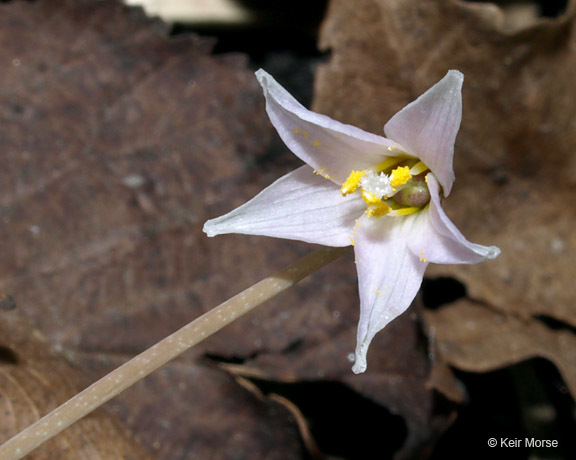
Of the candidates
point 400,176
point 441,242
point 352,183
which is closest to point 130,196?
point 352,183

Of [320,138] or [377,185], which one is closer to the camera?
[320,138]

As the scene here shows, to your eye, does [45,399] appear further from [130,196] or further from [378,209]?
[378,209]

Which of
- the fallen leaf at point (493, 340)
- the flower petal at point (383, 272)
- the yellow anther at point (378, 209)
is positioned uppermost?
the yellow anther at point (378, 209)

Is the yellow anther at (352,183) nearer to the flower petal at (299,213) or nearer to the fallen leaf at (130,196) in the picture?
the flower petal at (299,213)

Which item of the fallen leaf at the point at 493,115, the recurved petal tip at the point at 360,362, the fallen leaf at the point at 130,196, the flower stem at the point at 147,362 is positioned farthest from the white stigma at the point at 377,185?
the fallen leaf at the point at 493,115

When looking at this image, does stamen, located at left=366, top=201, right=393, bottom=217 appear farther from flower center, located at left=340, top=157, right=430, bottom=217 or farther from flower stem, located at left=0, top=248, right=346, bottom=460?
flower stem, located at left=0, top=248, right=346, bottom=460
